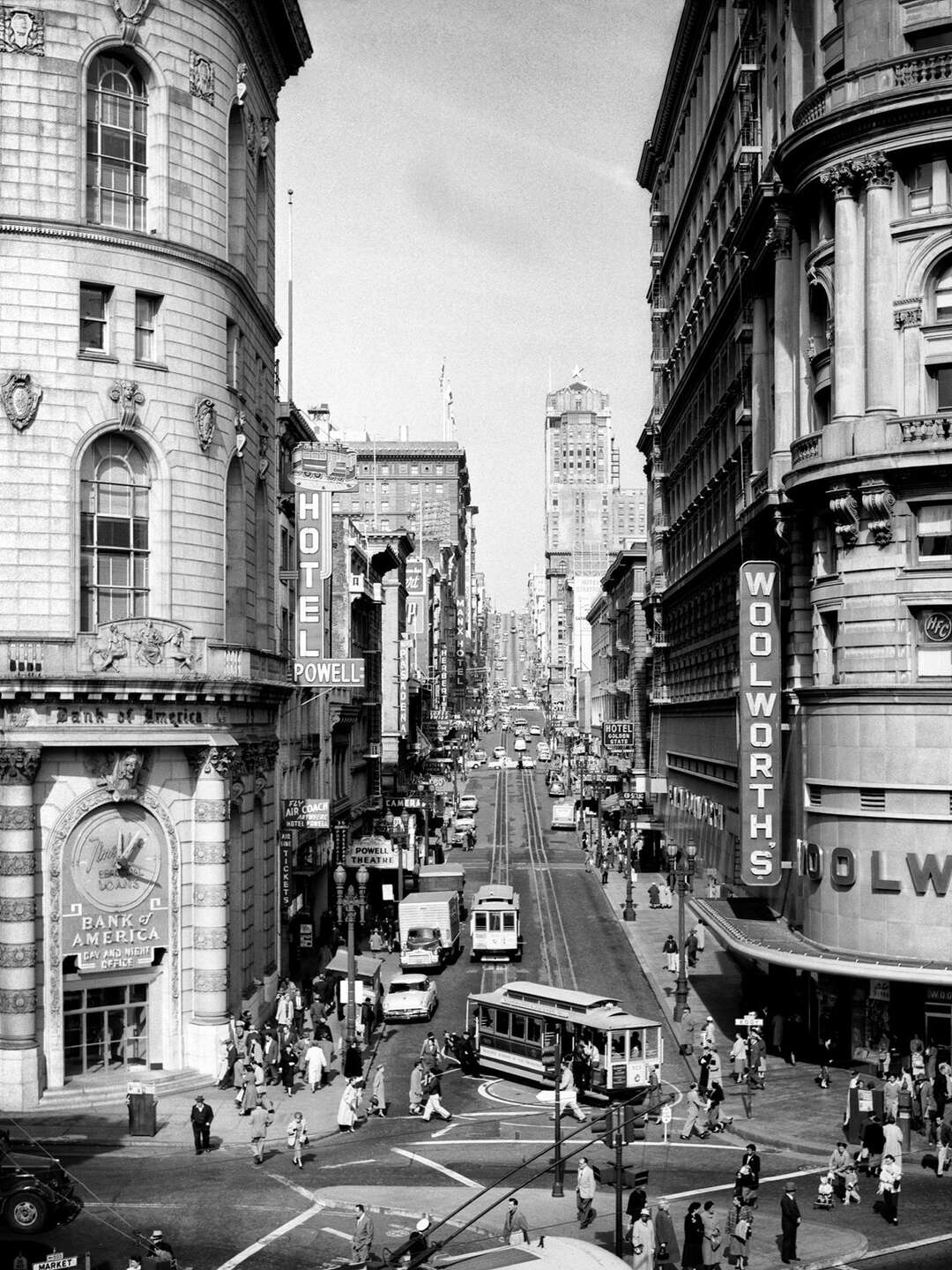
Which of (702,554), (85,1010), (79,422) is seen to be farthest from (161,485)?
(702,554)

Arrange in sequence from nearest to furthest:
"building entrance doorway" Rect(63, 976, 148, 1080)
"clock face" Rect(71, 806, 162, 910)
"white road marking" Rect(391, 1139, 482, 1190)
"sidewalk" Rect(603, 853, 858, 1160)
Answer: "white road marking" Rect(391, 1139, 482, 1190), "sidewalk" Rect(603, 853, 858, 1160), "clock face" Rect(71, 806, 162, 910), "building entrance doorway" Rect(63, 976, 148, 1080)

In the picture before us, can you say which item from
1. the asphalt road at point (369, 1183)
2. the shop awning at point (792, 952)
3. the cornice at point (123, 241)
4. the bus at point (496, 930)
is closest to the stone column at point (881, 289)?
the shop awning at point (792, 952)

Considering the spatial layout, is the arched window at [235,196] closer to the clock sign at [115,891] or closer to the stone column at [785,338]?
the stone column at [785,338]

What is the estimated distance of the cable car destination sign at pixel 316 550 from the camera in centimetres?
4775

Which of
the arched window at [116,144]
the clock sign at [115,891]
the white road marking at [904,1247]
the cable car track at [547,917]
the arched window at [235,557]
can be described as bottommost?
the cable car track at [547,917]

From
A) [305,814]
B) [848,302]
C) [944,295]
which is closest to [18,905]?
[305,814]

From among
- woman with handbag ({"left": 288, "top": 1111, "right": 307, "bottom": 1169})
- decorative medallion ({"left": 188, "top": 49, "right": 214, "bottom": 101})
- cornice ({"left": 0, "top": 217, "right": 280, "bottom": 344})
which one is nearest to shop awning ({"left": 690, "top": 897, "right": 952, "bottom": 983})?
woman with handbag ({"left": 288, "top": 1111, "right": 307, "bottom": 1169})

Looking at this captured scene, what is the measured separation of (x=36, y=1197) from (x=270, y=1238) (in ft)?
14.1

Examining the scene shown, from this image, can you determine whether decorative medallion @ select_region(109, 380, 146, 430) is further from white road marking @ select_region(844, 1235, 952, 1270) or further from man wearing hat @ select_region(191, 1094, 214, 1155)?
white road marking @ select_region(844, 1235, 952, 1270)

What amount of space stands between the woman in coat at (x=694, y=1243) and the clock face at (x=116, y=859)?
18552 mm

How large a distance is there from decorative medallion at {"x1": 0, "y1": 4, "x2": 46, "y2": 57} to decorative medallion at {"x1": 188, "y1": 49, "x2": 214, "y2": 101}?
14.6ft

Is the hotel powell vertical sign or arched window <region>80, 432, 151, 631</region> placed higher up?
arched window <region>80, 432, 151, 631</region>

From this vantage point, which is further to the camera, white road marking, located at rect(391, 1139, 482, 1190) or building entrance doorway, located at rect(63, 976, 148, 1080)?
building entrance doorway, located at rect(63, 976, 148, 1080)

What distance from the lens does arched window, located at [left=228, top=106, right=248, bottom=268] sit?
1732 inches
